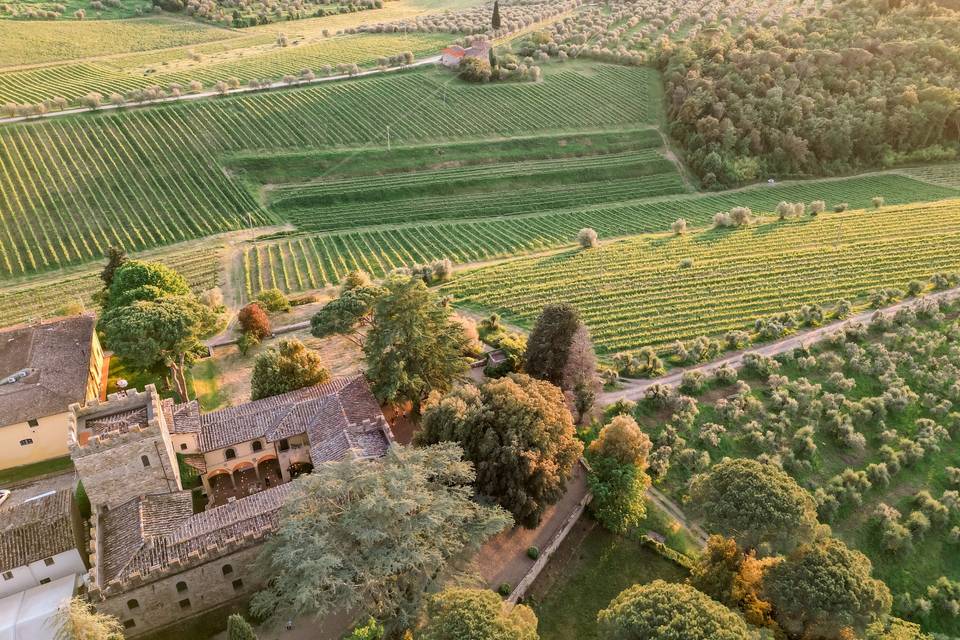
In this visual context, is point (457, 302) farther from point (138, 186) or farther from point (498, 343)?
point (138, 186)

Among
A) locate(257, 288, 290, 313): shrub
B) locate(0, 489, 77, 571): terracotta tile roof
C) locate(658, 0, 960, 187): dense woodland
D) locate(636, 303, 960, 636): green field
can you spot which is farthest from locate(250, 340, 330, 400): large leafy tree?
locate(658, 0, 960, 187): dense woodland

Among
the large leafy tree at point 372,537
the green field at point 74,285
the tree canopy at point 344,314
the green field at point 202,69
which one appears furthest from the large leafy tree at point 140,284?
the green field at point 202,69

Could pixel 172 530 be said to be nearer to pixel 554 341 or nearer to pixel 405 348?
pixel 405 348

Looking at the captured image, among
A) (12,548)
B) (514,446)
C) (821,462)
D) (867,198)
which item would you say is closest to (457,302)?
(514,446)

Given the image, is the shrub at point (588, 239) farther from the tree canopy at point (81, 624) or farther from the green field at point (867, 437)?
the tree canopy at point (81, 624)

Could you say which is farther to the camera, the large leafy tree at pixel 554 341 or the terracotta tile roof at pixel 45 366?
the large leafy tree at pixel 554 341

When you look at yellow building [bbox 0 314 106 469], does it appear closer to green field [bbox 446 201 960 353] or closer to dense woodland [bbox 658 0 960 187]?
green field [bbox 446 201 960 353]

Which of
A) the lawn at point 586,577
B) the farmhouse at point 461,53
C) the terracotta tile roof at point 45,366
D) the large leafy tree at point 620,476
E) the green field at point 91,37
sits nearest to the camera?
the lawn at point 586,577
